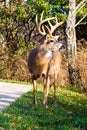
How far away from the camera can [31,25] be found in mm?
26609

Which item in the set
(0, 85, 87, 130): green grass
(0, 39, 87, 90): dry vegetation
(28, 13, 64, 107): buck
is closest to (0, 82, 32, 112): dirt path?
(0, 85, 87, 130): green grass

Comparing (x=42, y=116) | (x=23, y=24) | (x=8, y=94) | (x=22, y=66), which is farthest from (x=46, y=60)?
(x=23, y=24)

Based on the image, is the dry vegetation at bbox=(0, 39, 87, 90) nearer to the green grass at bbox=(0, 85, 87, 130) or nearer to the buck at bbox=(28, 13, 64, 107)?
the green grass at bbox=(0, 85, 87, 130)

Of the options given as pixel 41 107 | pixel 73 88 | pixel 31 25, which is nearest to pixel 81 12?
pixel 31 25

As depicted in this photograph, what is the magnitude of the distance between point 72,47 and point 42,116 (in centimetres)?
1034

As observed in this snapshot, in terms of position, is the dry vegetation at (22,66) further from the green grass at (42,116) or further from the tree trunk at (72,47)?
the green grass at (42,116)

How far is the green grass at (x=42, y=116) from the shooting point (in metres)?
8.80

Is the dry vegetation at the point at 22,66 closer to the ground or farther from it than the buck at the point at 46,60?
closer to the ground

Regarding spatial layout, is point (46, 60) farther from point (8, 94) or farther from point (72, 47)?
point (72, 47)

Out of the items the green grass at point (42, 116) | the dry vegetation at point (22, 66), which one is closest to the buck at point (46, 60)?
the green grass at point (42, 116)

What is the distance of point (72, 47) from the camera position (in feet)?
66.2

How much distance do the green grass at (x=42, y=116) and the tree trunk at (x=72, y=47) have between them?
23.2 feet

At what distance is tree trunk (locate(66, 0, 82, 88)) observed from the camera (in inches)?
780

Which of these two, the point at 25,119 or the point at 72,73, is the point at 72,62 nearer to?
the point at 72,73
